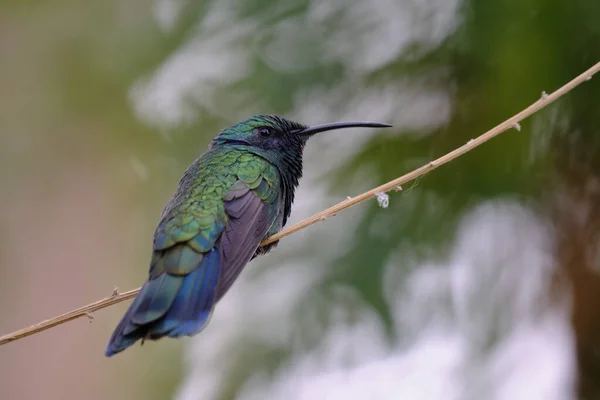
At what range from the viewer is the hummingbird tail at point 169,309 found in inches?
63.2

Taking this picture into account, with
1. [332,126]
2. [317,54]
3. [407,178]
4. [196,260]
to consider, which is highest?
[317,54]

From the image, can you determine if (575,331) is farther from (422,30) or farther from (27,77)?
(27,77)

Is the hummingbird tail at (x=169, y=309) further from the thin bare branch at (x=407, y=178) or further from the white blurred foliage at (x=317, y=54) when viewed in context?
the white blurred foliage at (x=317, y=54)

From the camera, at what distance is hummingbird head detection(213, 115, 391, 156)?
281 cm

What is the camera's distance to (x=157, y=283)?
181cm

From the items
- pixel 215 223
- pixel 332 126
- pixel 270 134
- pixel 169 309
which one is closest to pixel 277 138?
pixel 270 134

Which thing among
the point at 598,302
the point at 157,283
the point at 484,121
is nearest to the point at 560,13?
the point at 484,121

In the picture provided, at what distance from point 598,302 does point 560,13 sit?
1.40 metres

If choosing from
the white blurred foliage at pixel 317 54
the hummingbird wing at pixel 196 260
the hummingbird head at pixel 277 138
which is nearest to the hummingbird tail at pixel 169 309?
the hummingbird wing at pixel 196 260

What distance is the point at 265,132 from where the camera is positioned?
2.82m

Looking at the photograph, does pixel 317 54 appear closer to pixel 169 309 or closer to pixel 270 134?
pixel 270 134

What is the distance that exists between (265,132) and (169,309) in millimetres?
1266

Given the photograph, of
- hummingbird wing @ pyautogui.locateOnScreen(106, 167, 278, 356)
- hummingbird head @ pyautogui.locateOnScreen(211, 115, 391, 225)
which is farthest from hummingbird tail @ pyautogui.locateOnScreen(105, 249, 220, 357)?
hummingbird head @ pyautogui.locateOnScreen(211, 115, 391, 225)

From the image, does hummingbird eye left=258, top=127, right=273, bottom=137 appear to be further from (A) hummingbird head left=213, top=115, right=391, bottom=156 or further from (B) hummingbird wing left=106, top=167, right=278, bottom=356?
(B) hummingbird wing left=106, top=167, right=278, bottom=356
